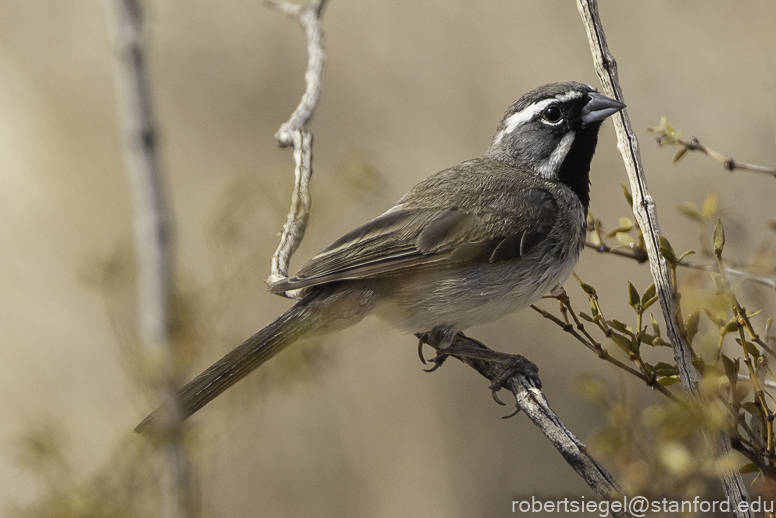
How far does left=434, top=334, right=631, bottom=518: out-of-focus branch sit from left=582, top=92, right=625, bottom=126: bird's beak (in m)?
1.33

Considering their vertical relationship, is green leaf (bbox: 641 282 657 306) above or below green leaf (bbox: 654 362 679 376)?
above

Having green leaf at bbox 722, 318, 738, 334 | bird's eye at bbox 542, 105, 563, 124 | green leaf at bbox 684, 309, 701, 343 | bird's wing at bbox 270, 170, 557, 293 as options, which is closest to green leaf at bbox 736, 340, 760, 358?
green leaf at bbox 722, 318, 738, 334

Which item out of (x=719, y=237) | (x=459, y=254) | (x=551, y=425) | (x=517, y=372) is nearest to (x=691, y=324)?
(x=719, y=237)

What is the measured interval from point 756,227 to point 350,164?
4.27 meters

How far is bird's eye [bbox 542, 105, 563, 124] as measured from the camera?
3.97 m

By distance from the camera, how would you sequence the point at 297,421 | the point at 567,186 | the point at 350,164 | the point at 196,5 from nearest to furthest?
the point at 350,164 → the point at 567,186 → the point at 297,421 → the point at 196,5

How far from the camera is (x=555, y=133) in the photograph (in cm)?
403

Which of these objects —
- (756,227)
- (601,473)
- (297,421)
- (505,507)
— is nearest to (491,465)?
(505,507)

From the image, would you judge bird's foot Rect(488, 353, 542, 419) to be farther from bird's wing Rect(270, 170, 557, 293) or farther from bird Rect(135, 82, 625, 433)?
bird's wing Rect(270, 170, 557, 293)

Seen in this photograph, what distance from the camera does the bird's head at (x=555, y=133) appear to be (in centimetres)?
389

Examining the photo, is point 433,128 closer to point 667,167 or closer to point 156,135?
point 667,167

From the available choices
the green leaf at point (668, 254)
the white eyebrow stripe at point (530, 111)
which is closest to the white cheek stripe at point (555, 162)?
the white eyebrow stripe at point (530, 111)

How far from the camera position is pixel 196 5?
662 centimetres

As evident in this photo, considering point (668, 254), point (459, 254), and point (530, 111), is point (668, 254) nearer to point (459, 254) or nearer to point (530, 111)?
point (459, 254)
